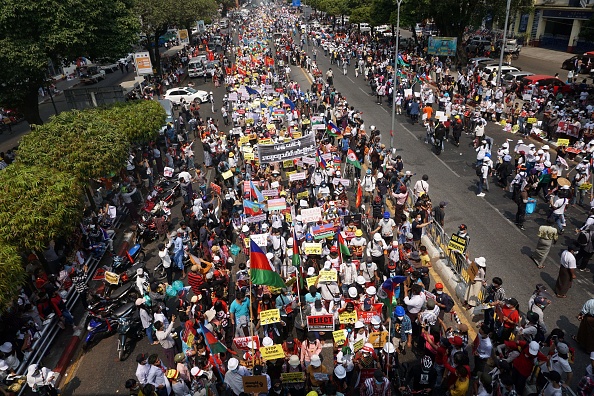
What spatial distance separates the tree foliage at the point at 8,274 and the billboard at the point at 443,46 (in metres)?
36.7

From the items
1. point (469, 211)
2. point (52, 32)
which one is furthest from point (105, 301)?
point (52, 32)

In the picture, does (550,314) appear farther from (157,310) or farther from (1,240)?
(1,240)

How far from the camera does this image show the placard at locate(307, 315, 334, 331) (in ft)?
31.2

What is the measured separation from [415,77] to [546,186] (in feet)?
70.6

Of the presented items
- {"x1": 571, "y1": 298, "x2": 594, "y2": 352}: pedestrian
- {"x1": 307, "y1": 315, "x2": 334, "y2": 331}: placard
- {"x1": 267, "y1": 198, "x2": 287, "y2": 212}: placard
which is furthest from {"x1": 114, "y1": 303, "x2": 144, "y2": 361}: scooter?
{"x1": 571, "y1": 298, "x2": 594, "y2": 352}: pedestrian

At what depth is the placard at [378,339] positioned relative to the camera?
8.95 m

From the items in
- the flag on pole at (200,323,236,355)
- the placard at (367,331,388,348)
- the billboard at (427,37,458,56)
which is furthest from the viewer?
the billboard at (427,37,458,56)

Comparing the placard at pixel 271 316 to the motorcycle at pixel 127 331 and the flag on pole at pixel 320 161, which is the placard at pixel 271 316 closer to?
the motorcycle at pixel 127 331

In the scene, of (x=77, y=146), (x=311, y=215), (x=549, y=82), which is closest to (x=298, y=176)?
(x=311, y=215)

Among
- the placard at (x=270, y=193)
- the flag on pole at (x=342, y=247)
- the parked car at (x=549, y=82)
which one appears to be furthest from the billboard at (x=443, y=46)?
the flag on pole at (x=342, y=247)

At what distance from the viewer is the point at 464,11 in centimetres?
3922

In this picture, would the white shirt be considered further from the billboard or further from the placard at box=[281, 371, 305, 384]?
the billboard

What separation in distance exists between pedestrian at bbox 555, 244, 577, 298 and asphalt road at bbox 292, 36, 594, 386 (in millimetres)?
252

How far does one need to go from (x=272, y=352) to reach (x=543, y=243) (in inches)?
336
